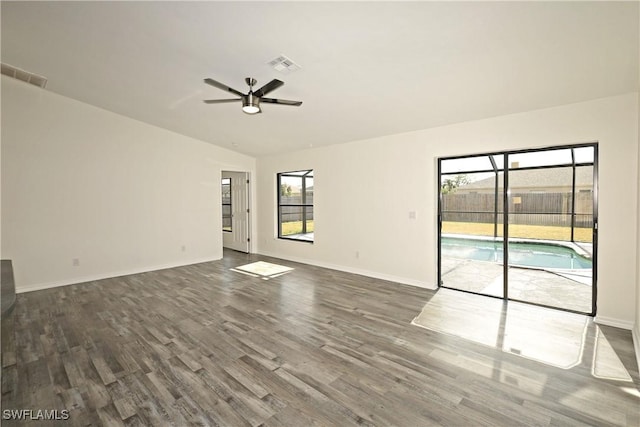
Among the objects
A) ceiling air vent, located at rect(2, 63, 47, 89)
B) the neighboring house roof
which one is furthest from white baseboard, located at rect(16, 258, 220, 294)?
the neighboring house roof

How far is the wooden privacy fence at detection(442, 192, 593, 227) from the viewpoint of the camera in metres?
3.58

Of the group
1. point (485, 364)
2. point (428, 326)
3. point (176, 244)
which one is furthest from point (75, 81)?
point (485, 364)

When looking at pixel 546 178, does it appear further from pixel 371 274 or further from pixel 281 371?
pixel 281 371

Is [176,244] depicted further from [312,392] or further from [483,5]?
[483,5]

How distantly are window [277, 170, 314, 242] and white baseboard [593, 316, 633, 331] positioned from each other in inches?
186

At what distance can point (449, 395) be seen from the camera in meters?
2.06

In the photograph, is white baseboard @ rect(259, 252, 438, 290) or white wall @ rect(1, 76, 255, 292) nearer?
white wall @ rect(1, 76, 255, 292)

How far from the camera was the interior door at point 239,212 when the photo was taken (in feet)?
25.2

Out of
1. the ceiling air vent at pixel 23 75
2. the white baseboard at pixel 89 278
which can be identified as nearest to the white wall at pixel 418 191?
the white baseboard at pixel 89 278

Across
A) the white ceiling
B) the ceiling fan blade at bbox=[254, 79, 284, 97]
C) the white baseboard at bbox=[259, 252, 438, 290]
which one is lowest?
the white baseboard at bbox=[259, 252, 438, 290]

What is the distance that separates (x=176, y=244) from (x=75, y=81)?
329 centimetres

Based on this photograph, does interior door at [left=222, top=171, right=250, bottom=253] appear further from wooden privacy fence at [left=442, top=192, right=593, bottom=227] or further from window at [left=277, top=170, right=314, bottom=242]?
wooden privacy fence at [left=442, top=192, right=593, bottom=227]

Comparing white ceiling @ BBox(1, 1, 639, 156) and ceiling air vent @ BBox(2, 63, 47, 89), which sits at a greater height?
ceiling air vent @ BBox(2, 63, 47, 89)

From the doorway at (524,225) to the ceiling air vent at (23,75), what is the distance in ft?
20.0
